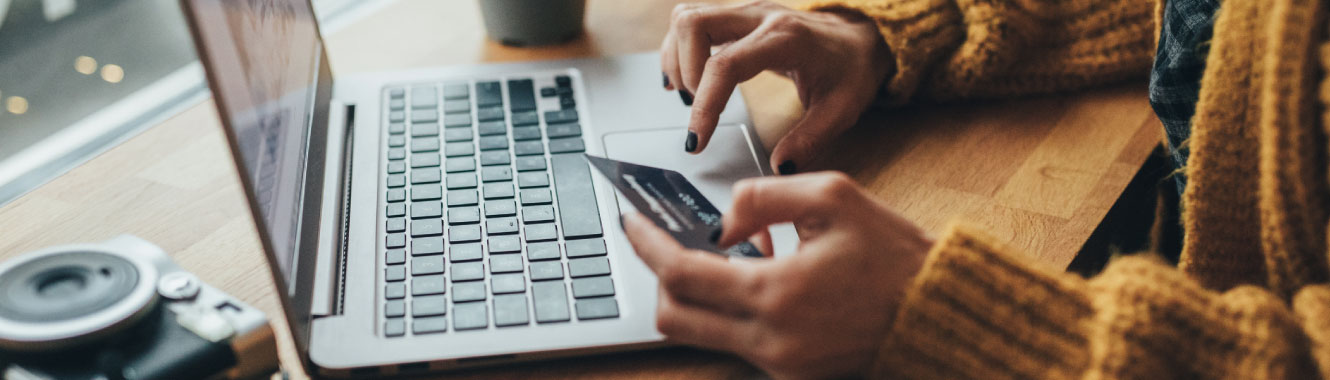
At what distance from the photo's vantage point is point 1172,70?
0.59 meters

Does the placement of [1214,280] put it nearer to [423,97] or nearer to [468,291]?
[468,291]

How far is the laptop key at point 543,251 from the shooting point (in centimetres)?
50

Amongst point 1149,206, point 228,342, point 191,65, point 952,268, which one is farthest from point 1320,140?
point 191,65

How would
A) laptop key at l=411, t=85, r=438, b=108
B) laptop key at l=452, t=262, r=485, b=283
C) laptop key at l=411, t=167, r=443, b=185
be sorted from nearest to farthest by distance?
laptop key at l=452, t=262, r=485, b=283 → laptop key at l=411, t=167, r=443, b=185 → laptop key at l=411, t=85, r=438, b=108

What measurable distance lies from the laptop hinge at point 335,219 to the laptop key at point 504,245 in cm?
8

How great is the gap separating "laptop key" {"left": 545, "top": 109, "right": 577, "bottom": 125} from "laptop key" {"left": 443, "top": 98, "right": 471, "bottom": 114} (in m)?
0.06

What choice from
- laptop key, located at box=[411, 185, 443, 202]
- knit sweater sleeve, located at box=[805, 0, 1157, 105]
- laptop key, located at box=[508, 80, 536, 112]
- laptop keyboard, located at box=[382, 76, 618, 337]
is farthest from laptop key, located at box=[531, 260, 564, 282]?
knit sweater sleeve, located at box=[805, 0, 1157, 105]

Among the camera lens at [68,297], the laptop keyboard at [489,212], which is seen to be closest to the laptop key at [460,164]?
the laptop keyboard at [489,212]

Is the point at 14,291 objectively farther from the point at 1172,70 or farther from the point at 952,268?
the point at 1172,70

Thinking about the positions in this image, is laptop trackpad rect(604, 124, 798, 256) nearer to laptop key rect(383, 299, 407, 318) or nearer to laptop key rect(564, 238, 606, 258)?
laptop key rect(564, 238, 606, 258)

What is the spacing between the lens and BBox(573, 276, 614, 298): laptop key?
1.54ft

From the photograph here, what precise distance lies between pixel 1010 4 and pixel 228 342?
1.92ft

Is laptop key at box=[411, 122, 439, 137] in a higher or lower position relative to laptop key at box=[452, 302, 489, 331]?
lower

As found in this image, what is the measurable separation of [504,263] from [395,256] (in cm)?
6
